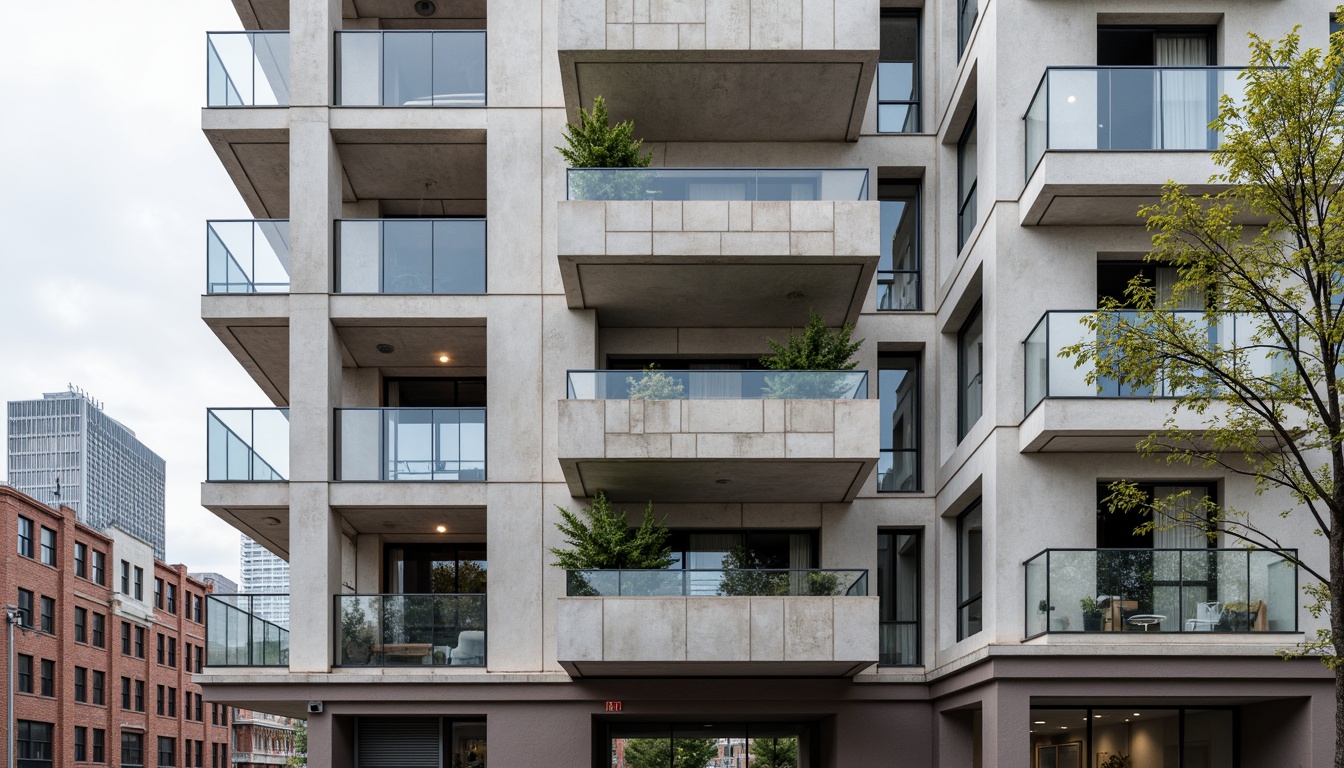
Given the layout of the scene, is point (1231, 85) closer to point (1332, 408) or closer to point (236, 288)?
point (1332, 408)

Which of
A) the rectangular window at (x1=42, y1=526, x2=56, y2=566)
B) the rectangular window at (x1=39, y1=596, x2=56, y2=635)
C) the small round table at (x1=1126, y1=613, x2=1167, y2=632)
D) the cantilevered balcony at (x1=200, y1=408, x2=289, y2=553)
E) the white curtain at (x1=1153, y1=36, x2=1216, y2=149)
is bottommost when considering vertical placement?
the rectangular window at (x1=39, y1=596, x2=56, y2=635)

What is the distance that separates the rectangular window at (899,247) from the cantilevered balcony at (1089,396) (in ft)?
16.8

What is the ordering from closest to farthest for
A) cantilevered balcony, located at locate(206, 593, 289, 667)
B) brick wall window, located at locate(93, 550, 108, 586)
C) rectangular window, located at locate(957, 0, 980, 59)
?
cantilevered balcony, located at locate(206, 593, 289, 667) < rectangular window, located at locate(957, 0, 980, 59) < brick wall window, located at locate(93, 550, 108, 586)

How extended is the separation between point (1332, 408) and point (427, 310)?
46.3 feet

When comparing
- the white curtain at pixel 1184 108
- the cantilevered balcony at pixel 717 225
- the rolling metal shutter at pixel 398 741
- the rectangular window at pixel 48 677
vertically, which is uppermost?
the white curtain at pixel 1184 108

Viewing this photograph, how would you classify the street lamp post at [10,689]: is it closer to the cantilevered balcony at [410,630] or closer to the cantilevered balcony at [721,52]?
the cantilevered balcony at [410,630]

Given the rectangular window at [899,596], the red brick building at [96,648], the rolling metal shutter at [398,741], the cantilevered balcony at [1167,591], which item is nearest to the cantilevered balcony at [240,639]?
the rolling metal shutter at [398,741]

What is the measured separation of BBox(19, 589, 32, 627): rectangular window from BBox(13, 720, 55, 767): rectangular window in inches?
172

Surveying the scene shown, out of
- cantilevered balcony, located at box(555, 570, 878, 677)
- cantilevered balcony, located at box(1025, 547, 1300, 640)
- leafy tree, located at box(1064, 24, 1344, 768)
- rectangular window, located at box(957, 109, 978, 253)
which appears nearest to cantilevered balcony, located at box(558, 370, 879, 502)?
cantilevered balcony, located at box(555, 570, 878, 677)

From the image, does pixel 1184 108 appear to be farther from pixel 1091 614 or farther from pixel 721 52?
pixel 1091 614

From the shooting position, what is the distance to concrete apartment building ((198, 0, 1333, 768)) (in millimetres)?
16422

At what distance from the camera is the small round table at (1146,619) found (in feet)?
51.4

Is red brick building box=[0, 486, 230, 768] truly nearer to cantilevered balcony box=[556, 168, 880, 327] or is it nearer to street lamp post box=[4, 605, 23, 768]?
street lamp post box=[4, 605, 23, 768]

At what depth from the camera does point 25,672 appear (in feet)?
172
